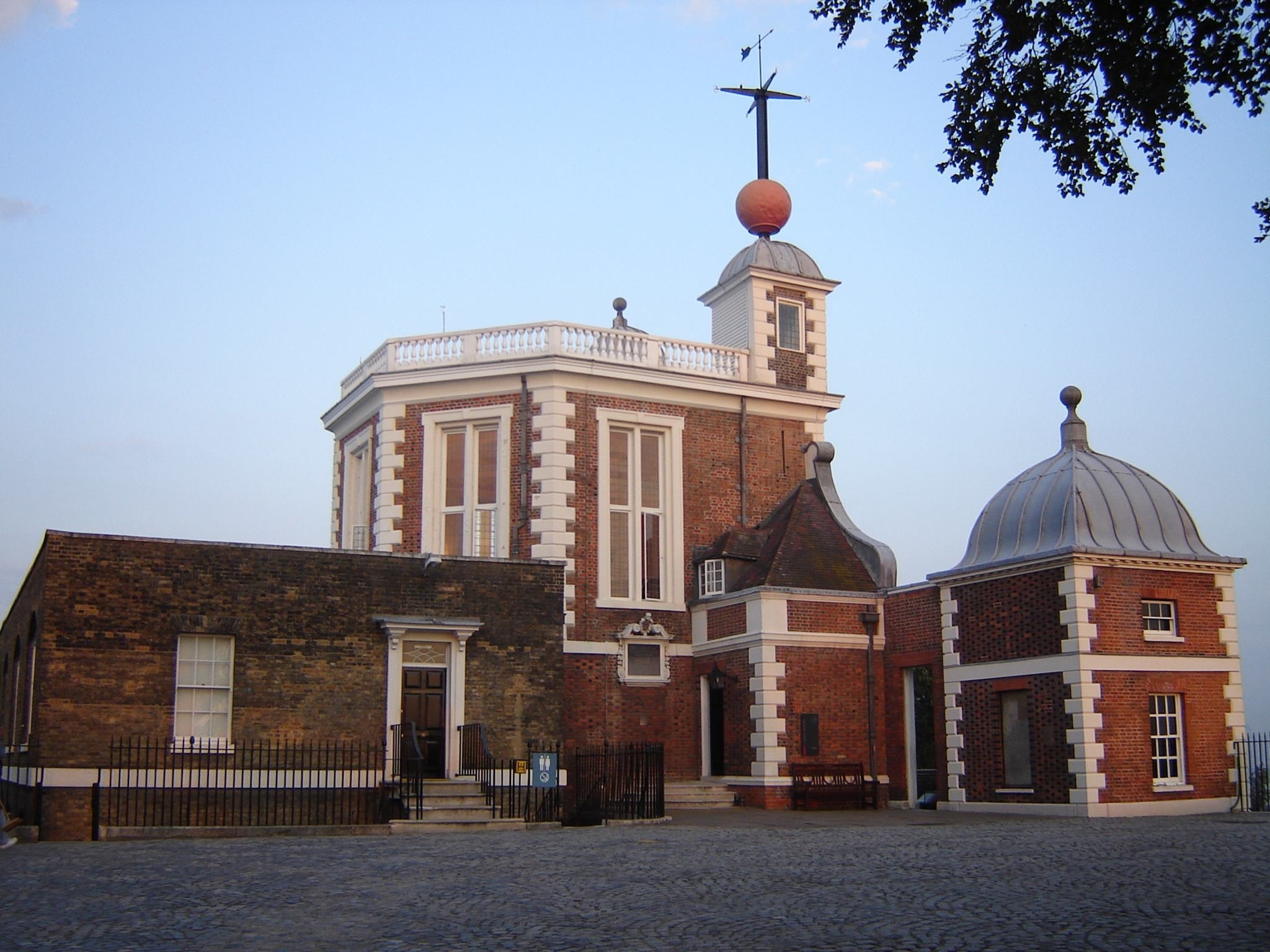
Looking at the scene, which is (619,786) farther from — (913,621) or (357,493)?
(357,493)

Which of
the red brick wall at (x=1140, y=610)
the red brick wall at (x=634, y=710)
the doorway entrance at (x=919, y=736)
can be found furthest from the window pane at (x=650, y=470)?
the red brick wall at (x=1140, y=610)

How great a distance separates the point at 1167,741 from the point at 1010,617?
3188mm

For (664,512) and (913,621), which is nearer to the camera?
(913,621)

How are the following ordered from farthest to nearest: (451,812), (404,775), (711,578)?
(711,578) → (404,775) → (451,812)

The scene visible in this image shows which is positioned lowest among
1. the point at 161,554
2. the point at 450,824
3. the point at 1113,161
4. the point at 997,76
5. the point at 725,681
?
the point at 450,824

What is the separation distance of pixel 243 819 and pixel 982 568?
12.8 metres

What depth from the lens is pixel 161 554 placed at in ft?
68.9

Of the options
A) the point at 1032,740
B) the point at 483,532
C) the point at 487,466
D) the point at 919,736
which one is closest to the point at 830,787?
the point at 1032,740

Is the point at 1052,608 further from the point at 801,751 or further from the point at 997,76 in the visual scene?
the point at 997,76

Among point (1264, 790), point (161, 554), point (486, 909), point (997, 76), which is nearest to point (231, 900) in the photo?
point (486, 909)

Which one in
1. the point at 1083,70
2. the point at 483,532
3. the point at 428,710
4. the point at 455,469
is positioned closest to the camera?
the point at 1083,70

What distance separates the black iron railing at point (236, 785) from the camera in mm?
19766

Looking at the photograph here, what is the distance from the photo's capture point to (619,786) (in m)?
23.4

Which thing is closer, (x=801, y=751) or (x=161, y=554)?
(x=161, y=554)
